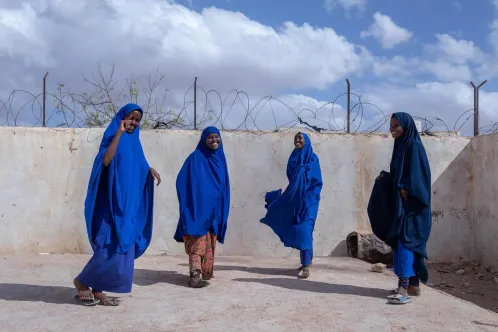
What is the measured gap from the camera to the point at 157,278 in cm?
550

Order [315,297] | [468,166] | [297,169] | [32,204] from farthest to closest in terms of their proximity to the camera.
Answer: [468,166]
[32,204]
[297,169]
[315,297]

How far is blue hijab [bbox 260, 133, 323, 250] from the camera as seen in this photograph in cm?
572

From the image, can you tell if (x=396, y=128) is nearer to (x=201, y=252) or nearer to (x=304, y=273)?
(x=304, y=273)

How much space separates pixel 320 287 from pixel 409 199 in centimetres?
122

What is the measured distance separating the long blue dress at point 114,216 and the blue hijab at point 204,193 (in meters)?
0.90

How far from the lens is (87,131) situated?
751 cm

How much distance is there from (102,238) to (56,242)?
3.67 m

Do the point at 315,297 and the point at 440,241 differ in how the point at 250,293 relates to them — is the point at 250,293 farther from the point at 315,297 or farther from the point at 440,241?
the point at 440,241

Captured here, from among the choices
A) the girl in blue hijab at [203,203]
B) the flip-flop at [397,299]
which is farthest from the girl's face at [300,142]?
the flip-flop at [397,299]

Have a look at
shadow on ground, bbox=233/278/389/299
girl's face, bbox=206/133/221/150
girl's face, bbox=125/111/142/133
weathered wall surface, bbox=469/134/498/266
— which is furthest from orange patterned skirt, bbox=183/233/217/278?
weathered wall surface, bbox=469/134/498/266

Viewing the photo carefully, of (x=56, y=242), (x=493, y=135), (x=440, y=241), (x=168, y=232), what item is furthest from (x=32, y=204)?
(x=493, y=135)

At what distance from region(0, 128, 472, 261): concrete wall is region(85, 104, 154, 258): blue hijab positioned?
3.26 metres

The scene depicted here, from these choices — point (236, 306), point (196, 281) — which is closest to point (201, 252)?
point (196, 281)

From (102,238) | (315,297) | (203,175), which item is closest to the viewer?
(102,238)
